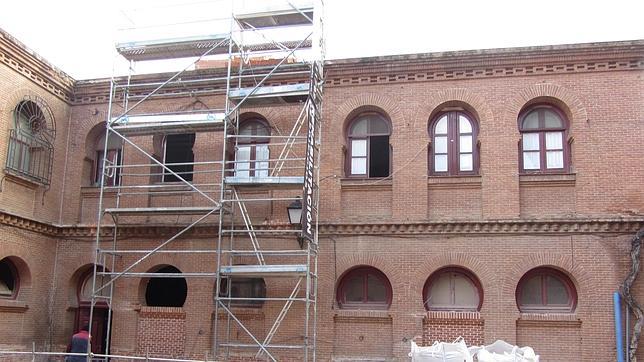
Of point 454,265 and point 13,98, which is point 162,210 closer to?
point 13,98

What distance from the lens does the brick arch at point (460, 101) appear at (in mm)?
17266

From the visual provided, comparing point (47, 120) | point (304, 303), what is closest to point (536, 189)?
point (304, 303)

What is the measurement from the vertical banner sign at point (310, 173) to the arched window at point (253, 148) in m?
1.60

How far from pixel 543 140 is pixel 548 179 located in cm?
106

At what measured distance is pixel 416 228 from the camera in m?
17.0

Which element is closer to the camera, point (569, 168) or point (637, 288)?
point (637, 288)

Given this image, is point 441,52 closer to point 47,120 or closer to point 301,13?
point 301,13

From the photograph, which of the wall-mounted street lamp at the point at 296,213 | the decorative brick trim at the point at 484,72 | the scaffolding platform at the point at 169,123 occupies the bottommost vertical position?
the wall-mounted street lamp at the point at 296,213

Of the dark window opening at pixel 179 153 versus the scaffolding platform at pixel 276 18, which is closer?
the scaffolding platform at pixel 276 18

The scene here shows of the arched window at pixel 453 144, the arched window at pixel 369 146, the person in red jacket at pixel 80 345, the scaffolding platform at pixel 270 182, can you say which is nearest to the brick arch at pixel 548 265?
the arched window at pixel 453 144

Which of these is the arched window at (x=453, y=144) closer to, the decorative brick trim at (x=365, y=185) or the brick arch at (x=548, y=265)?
the decorative brick trim at (x=365, y=185)

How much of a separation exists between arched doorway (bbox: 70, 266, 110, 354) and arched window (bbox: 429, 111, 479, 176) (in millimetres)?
9005

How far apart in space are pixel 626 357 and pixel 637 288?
1509mm

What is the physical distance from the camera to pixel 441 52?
693 inches
